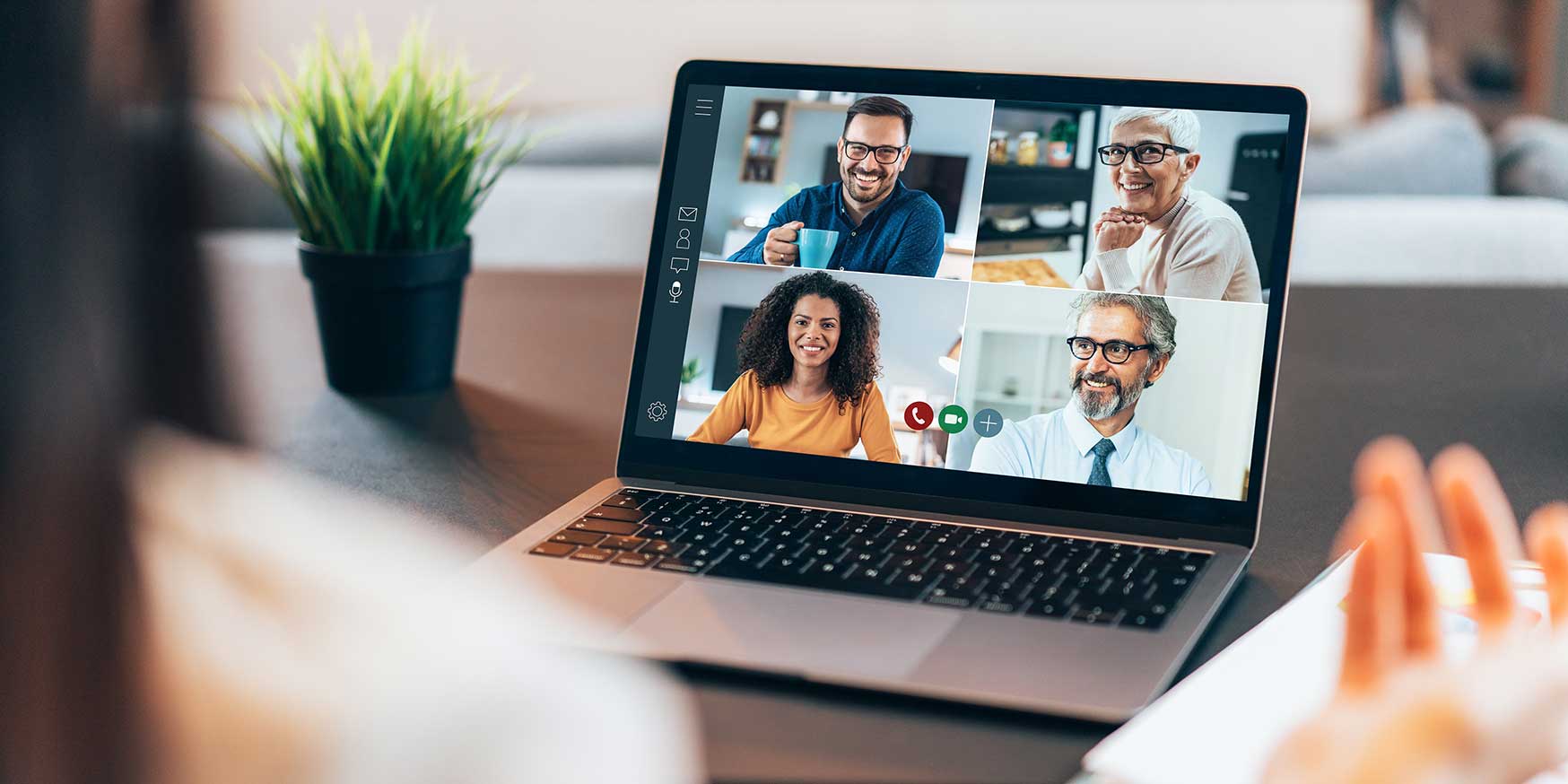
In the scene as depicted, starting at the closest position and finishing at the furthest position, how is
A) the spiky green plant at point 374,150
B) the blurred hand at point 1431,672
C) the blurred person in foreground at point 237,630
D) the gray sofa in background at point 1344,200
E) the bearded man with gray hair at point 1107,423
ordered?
the blurred hand at point 1431,672
the blurred person in foreground at point 237,630
the bearded man with gray hair at point 1107,423
the spiky green plant at point 374,150
the gray sofa in background at point 1344,200

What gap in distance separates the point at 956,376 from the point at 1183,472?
136mm

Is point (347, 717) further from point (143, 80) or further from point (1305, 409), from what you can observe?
point (143, 80)

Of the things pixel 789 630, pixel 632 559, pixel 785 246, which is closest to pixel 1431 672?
pixel 789 630

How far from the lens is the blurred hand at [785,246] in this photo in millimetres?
743

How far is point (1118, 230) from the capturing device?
69 centimetres

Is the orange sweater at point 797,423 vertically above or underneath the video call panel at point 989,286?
underneath

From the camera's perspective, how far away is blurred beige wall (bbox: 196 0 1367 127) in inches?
124

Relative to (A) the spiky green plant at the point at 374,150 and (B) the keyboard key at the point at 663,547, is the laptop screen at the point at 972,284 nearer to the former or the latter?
(B) the keyboard key at the point at 663,547

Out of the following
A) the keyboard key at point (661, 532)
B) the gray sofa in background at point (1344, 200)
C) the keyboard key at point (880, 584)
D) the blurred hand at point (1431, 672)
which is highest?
the gray sofa in background at point (1344, 200)

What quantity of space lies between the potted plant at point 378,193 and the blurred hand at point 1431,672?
718mm

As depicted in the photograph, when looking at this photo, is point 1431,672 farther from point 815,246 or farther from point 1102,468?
point 815,246

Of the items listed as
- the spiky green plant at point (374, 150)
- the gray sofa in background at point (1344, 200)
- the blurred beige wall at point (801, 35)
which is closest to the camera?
the spiky green plant at point (374, 150)

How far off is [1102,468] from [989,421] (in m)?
0.07

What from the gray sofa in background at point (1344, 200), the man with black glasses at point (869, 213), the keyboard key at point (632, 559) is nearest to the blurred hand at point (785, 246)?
the man with black glasses at point (869, 213)
